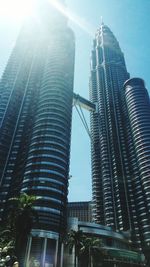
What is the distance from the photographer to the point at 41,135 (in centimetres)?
13062

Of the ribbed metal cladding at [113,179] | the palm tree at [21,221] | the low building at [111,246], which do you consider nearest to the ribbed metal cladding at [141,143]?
the ribbed metal cladding at [113,179]

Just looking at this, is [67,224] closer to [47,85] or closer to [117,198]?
[117,198]

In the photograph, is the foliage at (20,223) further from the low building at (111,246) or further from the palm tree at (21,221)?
the low building at (111,246)

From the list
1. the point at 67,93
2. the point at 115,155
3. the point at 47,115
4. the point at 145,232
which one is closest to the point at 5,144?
the point at 47,115

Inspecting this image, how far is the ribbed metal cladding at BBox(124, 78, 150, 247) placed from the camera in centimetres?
14725

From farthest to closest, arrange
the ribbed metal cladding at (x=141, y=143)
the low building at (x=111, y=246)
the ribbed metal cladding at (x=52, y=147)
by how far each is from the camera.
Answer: the ribbed metal cladding at (x=141, y=143), the low building at (x=111, y=246), the ribbed metal cladding at (x=52, y=147)

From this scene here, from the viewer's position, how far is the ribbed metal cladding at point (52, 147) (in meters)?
110

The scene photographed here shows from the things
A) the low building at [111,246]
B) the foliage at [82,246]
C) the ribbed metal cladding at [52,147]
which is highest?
the ribbed metal cladding at [52,147]

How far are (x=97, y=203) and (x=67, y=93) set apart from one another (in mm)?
69858

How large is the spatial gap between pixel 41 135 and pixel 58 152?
1227 cm

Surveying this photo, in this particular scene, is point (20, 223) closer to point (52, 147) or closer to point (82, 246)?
point (82, 246)

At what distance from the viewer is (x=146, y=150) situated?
522 feet

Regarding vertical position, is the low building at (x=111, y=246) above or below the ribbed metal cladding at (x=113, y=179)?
below

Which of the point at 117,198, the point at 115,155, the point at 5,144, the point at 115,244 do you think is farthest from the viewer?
the point at 115,155
